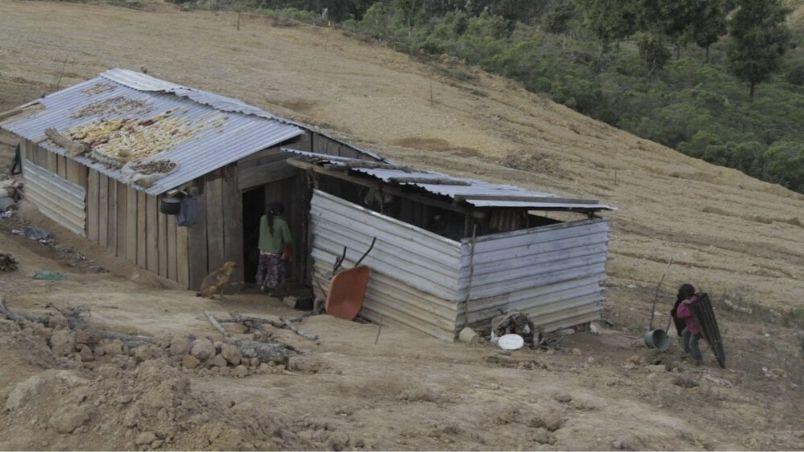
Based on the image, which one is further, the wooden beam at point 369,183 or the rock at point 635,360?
the wooden beam at point 369,183

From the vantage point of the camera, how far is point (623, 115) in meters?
30.2

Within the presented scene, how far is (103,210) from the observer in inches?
569

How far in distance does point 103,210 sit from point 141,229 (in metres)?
1.16

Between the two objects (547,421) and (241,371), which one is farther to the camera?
(241,371)

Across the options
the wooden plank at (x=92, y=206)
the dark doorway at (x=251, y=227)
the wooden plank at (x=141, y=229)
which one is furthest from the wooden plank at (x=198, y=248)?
the wooden plank at (x=92, y=206)

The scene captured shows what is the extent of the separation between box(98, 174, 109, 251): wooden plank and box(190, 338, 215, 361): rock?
623 centimetres

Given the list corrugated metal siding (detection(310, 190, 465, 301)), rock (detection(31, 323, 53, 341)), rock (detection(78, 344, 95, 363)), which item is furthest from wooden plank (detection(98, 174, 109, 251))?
rock (detection(78, 344, 95, 363))

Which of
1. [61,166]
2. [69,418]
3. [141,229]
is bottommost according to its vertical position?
[141,229]

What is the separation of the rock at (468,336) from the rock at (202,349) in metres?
3.10

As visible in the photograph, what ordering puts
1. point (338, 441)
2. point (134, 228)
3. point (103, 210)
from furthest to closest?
point (103, 210)
point (134, 228)
point (338, 441)

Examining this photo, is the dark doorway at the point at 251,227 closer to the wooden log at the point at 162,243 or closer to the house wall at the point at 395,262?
the wooden log at the point at 162,243

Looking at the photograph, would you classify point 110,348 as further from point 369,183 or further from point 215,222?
point 369,183

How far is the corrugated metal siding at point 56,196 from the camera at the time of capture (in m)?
15.1

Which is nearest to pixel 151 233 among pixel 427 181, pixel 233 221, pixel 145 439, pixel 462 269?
pixel 233 221
